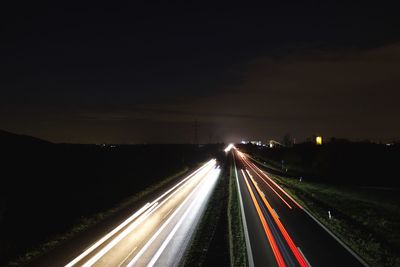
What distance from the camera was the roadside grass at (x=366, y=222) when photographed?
17750mm

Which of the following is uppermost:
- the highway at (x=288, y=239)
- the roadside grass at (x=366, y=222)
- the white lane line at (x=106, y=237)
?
the white lane line at (x=106, y=237)

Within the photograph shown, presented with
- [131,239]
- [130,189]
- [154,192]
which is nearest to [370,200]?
[154,192]

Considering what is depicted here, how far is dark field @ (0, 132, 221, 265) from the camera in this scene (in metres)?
22.1

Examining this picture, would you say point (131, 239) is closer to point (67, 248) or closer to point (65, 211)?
point (67, 248)

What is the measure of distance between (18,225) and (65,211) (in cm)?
448

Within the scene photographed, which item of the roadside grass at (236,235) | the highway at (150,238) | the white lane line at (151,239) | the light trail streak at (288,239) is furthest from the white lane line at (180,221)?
the light trail streak at (288,239)

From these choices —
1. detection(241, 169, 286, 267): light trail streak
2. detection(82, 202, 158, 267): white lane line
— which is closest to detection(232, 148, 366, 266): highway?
detection(241, 169, 286, 267): light trail streak

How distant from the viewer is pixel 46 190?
123ft

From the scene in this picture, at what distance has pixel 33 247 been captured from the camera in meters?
17.9

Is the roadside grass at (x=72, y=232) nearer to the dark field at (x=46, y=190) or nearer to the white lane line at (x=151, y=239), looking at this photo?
the dark field at (x=46, y=190)

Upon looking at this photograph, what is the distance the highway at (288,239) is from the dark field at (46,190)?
1113 centimetres

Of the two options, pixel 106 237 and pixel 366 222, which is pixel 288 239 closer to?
pixel 106 237

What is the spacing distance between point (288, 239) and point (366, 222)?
35.8 ft

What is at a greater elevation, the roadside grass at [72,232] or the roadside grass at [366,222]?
the roadside grass at [72,232]
